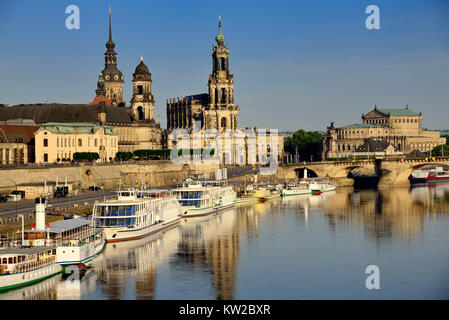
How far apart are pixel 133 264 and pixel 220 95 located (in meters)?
109

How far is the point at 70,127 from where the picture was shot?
118500mm

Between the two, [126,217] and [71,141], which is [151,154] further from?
[126,217]

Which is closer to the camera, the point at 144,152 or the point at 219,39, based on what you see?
the point at 144,152

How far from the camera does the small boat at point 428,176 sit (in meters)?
152

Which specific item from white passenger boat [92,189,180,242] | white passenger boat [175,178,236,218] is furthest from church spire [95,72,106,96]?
white passenger boat [92,189,180,242]

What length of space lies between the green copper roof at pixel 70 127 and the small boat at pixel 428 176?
65357 millimetres

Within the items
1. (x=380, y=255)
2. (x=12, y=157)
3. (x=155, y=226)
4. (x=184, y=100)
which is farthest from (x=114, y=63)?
(x=380, y=255)

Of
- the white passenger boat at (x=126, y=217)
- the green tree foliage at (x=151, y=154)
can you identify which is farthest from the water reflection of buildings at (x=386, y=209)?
the green tree foliage at (x=151, y=154)

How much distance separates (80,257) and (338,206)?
51.3 meters

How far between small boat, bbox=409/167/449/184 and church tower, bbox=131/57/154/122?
56240 mm

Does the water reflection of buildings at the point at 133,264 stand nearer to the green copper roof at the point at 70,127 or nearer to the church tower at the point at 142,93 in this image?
the green copper roof at the point at 70,127

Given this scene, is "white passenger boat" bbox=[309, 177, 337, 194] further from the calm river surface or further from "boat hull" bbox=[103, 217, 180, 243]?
"boat hull" bbox=[103, 217, 180, 243]
